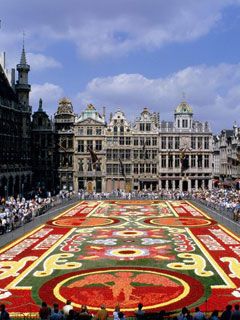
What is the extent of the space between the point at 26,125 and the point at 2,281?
55263mm

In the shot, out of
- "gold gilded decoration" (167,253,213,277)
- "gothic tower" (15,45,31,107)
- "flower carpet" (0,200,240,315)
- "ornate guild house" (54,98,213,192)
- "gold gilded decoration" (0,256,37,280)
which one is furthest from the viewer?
"ornate guild house" (54,98,213,192)

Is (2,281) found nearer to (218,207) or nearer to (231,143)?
(218,207)

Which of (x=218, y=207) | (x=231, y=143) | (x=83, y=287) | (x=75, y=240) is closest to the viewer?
(x=83, y=287)

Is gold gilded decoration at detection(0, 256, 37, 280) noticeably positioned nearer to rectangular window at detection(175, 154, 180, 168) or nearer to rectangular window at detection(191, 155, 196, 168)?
rectangular window at detection(175, 154, 180, 168)

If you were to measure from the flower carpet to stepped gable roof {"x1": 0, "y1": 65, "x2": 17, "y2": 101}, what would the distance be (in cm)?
3137

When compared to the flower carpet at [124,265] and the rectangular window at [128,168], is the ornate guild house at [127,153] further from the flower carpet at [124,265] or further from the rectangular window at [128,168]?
the flower carpet at [124,265]

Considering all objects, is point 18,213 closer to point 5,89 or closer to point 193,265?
point 193,265

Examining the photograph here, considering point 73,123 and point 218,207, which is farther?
point 73,123

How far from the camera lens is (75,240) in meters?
32.2

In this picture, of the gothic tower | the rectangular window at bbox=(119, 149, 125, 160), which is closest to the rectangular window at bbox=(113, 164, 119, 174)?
the rectangular window at bbox=(119, 149, 125, 160)

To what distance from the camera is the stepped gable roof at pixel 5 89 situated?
66481 mm

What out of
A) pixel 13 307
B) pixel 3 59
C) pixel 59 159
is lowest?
pixel 13 307

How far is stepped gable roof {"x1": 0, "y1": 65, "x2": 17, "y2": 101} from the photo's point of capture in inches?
2617

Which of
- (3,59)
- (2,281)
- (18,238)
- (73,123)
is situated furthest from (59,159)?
(2,281)
